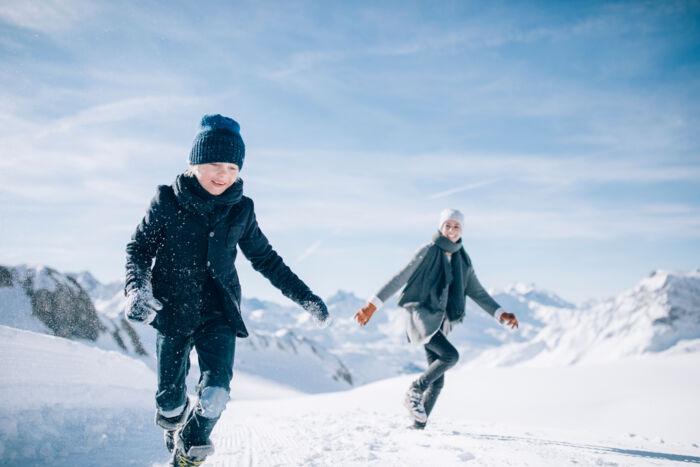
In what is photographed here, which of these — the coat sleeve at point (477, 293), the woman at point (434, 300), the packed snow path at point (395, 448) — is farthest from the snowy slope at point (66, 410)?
the coat sleeve at point (477, 293)

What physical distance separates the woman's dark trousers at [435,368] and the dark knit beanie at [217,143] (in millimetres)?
3087

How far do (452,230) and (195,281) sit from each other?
3.42 m

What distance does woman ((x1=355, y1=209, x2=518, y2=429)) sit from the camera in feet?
16.2

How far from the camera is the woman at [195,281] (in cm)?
287

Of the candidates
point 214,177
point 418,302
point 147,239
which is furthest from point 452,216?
point 147,239

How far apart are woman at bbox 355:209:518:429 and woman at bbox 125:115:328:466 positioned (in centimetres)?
205

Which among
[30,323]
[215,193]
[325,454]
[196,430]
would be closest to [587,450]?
[325,454]

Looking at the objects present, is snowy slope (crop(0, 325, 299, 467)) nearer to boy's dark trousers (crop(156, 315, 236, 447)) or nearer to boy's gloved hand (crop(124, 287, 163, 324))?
boy's dark trousers (crop(156, 315, 236, 447))

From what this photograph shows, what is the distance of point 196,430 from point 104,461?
107 cm

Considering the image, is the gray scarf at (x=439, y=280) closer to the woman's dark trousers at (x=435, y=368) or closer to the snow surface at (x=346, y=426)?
the woman's dark trousers at (x=435, y=368)

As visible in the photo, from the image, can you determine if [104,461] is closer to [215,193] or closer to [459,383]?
[215,193]

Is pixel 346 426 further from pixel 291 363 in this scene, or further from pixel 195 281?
pixel 291 363

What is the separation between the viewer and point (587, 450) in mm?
3969

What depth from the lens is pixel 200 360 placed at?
3078 millimetres
